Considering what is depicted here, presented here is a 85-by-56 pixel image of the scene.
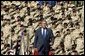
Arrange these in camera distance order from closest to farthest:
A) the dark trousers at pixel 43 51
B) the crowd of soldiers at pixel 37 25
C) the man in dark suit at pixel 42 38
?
the man in dark suit at pixel 42 38 < the dark trousers at pixel 43 51 < the crowd of soldiers at pixel 37 25

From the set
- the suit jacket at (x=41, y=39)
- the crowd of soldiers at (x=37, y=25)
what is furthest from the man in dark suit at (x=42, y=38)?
the crowd of soldiers at (x=37, y=25)

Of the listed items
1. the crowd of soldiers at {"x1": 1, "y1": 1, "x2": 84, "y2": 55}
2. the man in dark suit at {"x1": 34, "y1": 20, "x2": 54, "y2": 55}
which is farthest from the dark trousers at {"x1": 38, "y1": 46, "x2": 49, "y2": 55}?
the crowd of soldiers at {"x1": 1, "y1": 1, "x2": 84, "y2": 55}

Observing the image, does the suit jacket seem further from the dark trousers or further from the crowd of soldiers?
the crowd of soldiers

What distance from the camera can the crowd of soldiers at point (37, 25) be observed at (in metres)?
12.2

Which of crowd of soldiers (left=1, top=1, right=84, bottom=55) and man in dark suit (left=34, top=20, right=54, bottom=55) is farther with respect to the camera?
crowd of soldiers (left=1, top=1, right=84, bottom=55)

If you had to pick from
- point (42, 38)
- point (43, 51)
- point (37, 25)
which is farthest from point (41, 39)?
point (37, 25)

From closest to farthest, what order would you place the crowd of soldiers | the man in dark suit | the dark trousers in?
the man in dark suit
the dark trousers
the crowd of soldiers

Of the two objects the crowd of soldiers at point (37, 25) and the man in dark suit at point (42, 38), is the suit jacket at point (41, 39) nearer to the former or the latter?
the man in dark suit at point (42, 38)

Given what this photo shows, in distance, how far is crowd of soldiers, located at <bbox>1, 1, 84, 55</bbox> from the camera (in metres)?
12.2

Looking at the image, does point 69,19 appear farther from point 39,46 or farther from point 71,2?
point 39,46

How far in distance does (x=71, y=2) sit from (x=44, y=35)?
201 inches

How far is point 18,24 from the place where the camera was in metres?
13.5

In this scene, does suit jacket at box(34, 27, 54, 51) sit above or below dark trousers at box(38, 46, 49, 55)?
above

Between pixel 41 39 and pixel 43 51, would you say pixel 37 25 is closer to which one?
pixel 43 51
